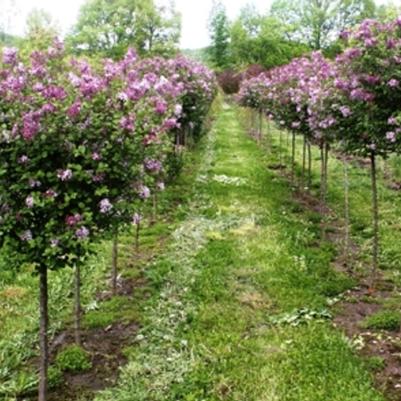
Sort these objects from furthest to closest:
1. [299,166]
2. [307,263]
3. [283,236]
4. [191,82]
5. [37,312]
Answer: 1. [299,166]
2. [191,82]
3. [283,236]
4. [307,263]
5. [37,312]

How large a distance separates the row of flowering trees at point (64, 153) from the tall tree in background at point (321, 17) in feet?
258

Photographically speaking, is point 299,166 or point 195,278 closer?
point 195,278

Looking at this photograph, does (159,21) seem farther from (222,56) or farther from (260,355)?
(260,355)

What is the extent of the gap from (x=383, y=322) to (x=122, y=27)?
63273mm

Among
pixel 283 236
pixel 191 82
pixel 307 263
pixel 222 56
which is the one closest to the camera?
pixel 307 263

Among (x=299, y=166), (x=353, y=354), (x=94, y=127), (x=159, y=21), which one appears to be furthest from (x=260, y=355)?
(x=159, y=21)

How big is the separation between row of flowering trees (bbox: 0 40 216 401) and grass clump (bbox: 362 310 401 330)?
14.3ft

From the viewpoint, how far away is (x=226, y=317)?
8.94 m

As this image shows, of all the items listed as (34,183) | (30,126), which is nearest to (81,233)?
(34,183)

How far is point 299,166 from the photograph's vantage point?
929 inches

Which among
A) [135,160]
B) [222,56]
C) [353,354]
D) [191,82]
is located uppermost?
[222,56]

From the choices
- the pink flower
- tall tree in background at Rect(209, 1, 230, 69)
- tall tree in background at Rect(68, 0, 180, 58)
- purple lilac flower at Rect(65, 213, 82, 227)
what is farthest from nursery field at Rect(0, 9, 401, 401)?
tall tree in background at Rect(209, 1, 230, 69)

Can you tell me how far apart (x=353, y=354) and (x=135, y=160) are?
3938 millimetres

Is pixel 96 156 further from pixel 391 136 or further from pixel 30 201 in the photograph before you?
pixel 391 136
